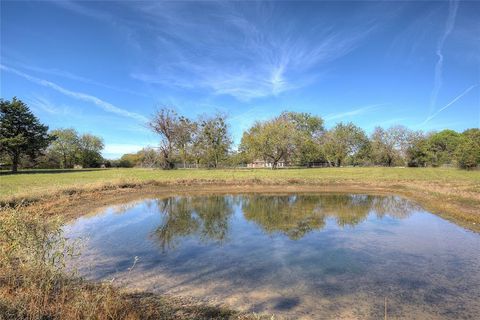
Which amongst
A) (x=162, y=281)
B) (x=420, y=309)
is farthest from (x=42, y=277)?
(x=420, y=309)

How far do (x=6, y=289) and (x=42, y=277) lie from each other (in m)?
0.52

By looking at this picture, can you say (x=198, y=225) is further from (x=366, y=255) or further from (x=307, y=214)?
Result: (x=366, y=255)

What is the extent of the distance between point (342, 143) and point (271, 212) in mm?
75178

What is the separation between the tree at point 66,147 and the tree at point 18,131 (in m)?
38.7

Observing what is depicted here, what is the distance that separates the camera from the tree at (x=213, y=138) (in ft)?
222

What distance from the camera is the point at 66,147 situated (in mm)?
94438

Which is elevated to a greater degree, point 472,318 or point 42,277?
point 42,277

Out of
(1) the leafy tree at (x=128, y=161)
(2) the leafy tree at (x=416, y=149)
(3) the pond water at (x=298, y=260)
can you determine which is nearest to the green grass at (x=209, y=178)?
(3) the pond water at (x=298, y=260)

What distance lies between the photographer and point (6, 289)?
16.6 ft

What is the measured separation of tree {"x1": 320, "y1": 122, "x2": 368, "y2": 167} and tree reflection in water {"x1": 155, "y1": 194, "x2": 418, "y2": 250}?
211 ft

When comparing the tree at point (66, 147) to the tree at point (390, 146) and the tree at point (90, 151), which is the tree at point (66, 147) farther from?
the tree at point (390, 146)

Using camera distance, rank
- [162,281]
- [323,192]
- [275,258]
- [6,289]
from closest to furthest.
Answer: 1. [6,289]
2. [162,281]
3. [275,258]
4. [323,192]

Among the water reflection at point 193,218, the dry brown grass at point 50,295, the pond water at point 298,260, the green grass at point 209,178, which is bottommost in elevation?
the pond water at point 298,260

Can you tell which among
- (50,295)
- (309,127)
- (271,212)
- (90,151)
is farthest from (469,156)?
(90,151)
